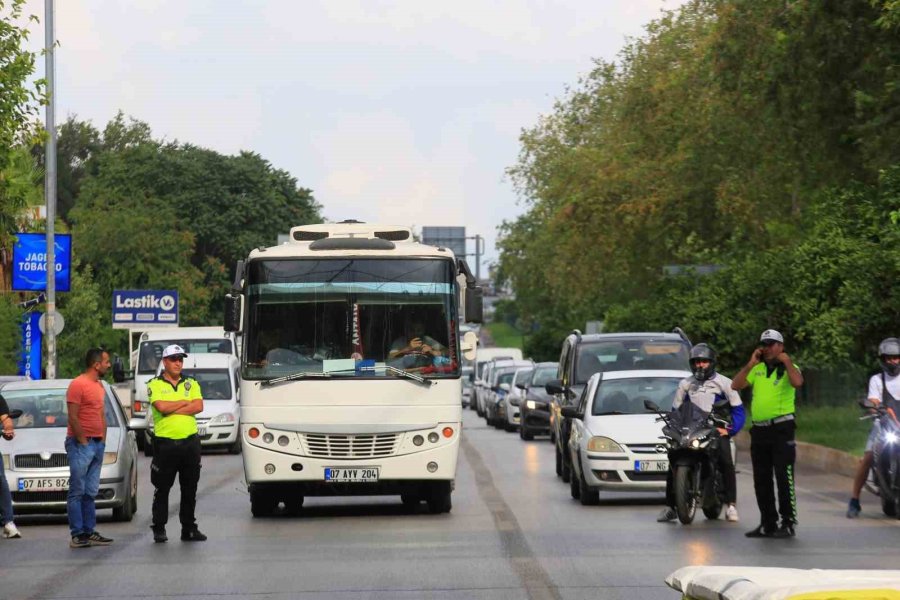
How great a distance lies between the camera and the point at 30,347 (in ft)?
152

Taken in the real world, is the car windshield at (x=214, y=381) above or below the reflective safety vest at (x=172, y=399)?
below

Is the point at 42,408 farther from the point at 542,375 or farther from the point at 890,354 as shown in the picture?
the point at 542,375

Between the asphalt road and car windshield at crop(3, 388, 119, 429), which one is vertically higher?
car windshield at crop(3, 388, 119, 429)

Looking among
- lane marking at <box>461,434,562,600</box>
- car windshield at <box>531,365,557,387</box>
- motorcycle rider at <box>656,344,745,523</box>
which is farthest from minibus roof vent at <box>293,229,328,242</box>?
car windshield at <box>531,365,557,387</box>

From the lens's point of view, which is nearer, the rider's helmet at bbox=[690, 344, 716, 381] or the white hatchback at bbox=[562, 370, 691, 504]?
the rider's helmet at bbox=[690, 344, 716, 381]

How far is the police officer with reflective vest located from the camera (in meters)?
15.9

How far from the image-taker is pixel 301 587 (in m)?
12.2

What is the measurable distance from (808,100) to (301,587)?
62.3ft

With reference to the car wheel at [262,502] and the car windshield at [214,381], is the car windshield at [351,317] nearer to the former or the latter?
the car wheel at [262,502]

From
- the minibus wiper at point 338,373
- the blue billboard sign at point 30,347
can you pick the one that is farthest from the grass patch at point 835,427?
the blue billboard sign at point 30,347

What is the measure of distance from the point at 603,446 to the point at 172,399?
5615 millimetres

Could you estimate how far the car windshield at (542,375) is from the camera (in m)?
42.8

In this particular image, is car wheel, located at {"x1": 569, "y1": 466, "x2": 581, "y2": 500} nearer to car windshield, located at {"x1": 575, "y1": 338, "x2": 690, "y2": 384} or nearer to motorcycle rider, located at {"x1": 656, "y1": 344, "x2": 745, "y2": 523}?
motorcycle rider, located at {"x1": 656, "y1": 344, "x2": 745, "y2": 523}

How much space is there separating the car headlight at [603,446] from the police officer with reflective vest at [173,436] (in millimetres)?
5079
